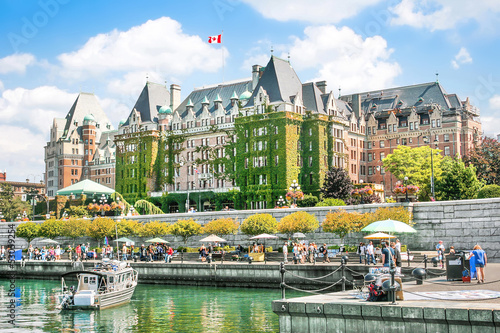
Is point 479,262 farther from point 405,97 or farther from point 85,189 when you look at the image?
point 405,97

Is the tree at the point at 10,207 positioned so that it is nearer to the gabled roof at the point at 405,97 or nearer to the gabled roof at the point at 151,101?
the gabled roof at the point at 151,101

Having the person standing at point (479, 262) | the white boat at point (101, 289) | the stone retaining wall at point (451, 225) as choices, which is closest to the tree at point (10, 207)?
the stone retaining wall at point (451, 225)

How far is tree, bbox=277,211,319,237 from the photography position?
57469 mm

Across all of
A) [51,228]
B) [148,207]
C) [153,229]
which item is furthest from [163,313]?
[148,207]

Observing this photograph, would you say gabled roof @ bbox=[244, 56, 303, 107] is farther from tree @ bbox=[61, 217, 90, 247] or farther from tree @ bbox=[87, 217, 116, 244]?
tree @ bbox=[61, 217, 90, 247]

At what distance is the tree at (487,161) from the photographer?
86.9m

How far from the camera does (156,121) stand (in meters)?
114

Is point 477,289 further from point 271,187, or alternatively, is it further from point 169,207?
point 169,207

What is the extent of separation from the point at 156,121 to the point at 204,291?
70206 mm

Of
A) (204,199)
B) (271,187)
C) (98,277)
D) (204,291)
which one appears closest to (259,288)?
(204,291)

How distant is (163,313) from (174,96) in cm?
8540

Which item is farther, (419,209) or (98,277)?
(419,209)

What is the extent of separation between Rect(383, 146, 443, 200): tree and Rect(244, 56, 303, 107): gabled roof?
59.4 ft

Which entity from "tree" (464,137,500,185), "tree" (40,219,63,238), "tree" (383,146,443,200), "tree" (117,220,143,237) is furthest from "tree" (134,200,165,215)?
"tree" (464,137,500,185)
